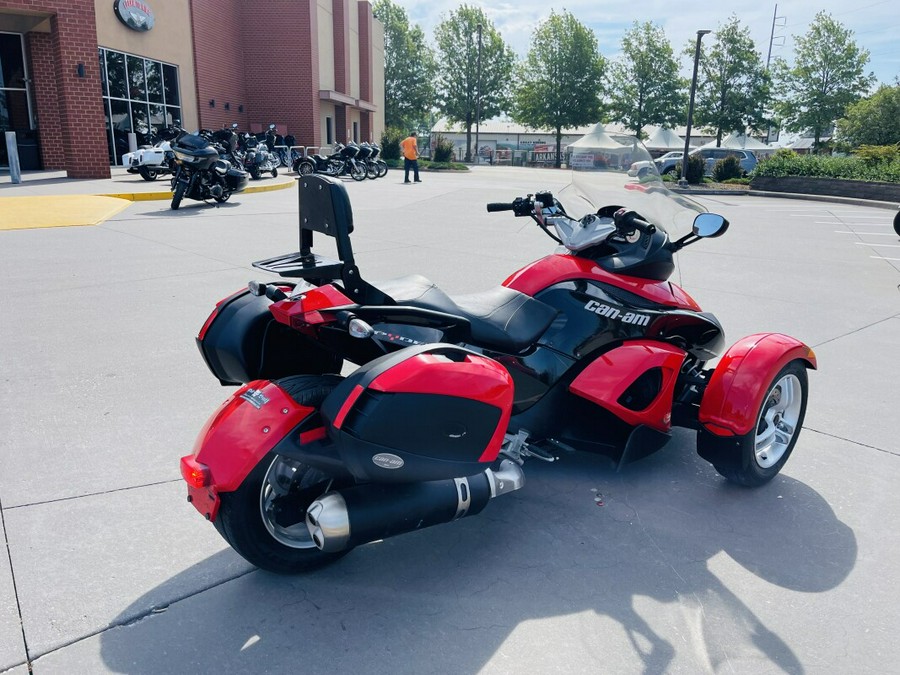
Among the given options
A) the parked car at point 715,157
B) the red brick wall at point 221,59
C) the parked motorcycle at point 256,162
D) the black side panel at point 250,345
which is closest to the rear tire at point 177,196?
the parked motorcycle at point 256,162

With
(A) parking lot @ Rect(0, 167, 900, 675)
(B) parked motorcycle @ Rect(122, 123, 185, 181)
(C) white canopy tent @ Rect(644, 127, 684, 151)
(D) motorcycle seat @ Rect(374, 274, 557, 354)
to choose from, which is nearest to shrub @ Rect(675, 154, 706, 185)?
(B) parked motorcycle @ Rect(122, 123, 185, 181)

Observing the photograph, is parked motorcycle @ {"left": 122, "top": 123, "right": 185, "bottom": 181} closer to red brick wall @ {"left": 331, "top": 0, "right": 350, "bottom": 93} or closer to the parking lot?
the parking lot

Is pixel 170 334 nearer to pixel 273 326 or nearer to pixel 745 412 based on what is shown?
pixel 273 326

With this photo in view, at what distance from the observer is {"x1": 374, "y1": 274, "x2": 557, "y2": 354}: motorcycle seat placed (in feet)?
8.57

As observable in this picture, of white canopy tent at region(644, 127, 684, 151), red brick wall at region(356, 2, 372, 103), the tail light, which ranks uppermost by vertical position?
red brick wall at region(356, 2, 372, 103)

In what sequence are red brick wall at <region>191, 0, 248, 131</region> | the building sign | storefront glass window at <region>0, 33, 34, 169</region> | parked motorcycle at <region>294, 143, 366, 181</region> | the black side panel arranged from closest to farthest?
1. the black side panel
2. storefront glass window at <region>0, 33, 34, 169</region>
3. the building sign
4. parked motorcycle at <region>294, 143, 366, 181</region>
5. red brick wall at <region>191, 0, 248, 131</region>

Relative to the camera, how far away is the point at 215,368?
2914 mm

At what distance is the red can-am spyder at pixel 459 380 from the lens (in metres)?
2.24

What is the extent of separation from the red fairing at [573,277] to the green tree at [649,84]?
5370 cm

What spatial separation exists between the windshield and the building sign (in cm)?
2398

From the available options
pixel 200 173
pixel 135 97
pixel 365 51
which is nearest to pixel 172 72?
pixel 135 97

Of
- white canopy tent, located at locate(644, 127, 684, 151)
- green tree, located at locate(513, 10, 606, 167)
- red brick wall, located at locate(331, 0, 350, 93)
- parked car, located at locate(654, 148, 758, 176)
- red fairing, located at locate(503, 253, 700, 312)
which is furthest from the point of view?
green tree, located at locate(513, 10, 606, 167)

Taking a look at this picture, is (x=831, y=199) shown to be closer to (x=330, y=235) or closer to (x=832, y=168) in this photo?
(x=832, y=168)

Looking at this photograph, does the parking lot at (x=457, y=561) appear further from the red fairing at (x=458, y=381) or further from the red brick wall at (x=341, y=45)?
the red brick wall at (x=341, y=45)
